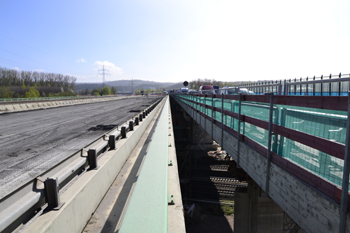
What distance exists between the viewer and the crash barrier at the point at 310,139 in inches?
115

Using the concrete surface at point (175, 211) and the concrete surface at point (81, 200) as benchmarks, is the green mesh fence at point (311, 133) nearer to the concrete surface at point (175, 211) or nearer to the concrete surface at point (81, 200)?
the concrete surface at point (175, 211)

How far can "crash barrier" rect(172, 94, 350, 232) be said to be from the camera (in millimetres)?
2922

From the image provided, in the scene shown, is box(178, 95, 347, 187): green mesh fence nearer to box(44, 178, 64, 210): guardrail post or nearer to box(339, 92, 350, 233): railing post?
box(339, 92, 350, 233): railing post

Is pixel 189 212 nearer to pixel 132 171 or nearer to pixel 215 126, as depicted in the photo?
pixel 215 126

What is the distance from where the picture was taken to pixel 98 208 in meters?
4.24

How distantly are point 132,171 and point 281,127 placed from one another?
3.53m

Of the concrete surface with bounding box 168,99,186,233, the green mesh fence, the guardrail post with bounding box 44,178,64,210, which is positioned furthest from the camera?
the guardrail post with bounding box 44,178,64,210

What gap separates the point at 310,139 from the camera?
3.47 m

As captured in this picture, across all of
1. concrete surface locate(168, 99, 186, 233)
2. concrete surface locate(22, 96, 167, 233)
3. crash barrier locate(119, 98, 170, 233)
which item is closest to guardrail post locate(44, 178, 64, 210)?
concrete surface locate(22, 96, 167, 233)

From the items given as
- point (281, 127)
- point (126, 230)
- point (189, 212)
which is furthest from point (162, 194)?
point (189, 212)

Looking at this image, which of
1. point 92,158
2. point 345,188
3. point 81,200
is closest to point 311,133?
point 345,188

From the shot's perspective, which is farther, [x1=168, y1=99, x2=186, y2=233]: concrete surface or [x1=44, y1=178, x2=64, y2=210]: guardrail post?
[x1=44, y1=178, x2=64, y2=210]: guardrail post

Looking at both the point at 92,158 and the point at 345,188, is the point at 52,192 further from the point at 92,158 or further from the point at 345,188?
the point at 345,188

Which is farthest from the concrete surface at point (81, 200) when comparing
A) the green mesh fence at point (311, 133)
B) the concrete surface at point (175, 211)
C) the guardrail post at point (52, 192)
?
the green mesh fence at point (311, 133)
